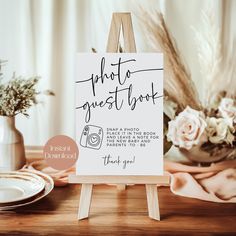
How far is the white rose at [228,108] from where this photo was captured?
3.99 ft

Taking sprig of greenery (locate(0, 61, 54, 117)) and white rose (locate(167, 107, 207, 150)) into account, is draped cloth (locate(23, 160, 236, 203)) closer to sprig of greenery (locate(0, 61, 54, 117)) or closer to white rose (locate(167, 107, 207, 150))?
white rose (locate(167, 107, 207, 150))

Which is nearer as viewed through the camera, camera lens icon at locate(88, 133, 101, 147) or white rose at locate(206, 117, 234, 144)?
camera lens icon at locate(88, 133, 101, 147)

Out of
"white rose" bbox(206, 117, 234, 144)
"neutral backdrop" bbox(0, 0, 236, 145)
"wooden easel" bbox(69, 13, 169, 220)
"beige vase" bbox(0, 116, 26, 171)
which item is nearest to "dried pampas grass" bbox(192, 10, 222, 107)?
"neutral backdrop" bbox(0, 0, 236, 145)

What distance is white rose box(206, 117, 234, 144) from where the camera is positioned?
1.20 meters

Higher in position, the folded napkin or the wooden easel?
the wooden easel

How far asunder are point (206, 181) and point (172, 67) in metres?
0.42

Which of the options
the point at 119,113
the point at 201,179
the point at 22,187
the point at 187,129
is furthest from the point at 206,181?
the point at 22,187

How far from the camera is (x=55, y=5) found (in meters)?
1.37

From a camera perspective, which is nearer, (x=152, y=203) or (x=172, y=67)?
(x=152, y=203)

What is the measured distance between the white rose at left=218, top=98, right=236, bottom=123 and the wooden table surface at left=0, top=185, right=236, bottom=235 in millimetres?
325

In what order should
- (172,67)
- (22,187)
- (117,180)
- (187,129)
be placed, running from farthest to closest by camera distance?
(172,67)
(187,129)
(22,187)
(117,180)

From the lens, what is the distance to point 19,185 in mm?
1078

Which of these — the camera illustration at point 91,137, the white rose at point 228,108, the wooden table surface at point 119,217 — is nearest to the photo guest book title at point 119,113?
the camera illustration at point 91,137

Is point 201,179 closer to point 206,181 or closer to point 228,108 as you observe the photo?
point 206,181
